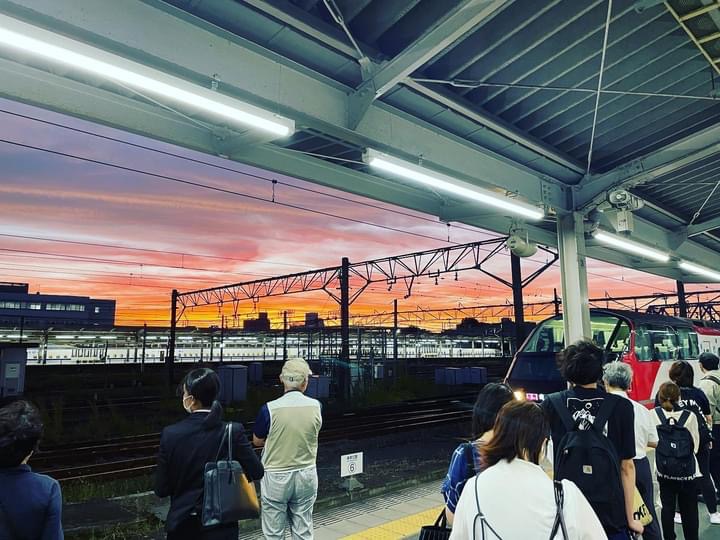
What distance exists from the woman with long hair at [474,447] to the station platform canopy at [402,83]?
280cm

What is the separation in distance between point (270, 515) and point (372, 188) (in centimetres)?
508

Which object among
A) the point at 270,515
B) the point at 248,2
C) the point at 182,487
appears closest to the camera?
the point at 182,487

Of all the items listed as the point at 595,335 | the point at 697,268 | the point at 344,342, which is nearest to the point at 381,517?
the point at 595,335

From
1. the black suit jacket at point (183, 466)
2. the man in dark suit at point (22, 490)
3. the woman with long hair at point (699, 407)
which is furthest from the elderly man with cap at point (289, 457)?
the woman with long hair at point (699, 407)

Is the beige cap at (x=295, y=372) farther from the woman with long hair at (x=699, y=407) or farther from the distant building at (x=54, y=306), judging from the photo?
the distant building at (x=54, y=306)

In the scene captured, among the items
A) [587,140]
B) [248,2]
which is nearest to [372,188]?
[587,140]

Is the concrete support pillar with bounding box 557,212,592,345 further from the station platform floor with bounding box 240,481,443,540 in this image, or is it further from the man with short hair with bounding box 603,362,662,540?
the man with short hair with bounding box 603,362,662,540

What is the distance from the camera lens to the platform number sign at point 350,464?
5.85 metres

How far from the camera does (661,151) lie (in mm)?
6699

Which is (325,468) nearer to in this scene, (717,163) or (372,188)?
(372,188)

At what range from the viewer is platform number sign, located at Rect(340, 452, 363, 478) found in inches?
230

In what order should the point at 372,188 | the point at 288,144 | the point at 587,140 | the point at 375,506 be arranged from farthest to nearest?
the point at 372,188 < the point at 587,140 < the point at 288,144 < the point at 375,506

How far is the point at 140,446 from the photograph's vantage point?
10.3 metres

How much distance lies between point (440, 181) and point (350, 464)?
351 cm
